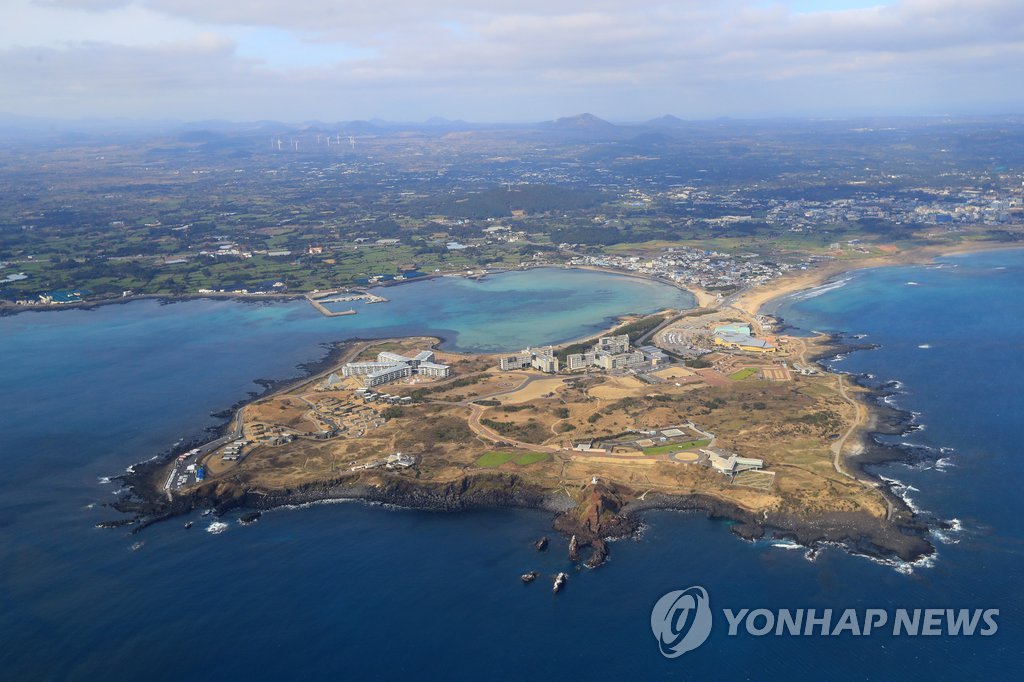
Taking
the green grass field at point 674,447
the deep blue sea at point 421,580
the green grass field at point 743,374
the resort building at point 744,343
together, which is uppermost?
the resort building at point 744,343

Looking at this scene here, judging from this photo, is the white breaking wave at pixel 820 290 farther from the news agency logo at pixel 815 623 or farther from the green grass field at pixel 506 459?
the news agency logo at pixel 815 623

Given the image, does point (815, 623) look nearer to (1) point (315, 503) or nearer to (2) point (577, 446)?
(2) point (577, 446)

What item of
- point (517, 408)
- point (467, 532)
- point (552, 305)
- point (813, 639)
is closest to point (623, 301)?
point (552, 305)

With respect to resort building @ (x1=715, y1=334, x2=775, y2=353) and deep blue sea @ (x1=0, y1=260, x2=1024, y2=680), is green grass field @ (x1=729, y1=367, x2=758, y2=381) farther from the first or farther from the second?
deep blue sea @ (x1=0, y1=260, x2=1024, y2=680)

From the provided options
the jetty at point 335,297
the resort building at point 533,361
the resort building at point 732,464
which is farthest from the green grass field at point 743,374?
the jetty at point 335,297

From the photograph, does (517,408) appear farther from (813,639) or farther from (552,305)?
(552,305)

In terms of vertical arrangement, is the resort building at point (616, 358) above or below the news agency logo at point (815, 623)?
above

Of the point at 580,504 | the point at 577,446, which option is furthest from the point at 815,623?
the point at 577,446
